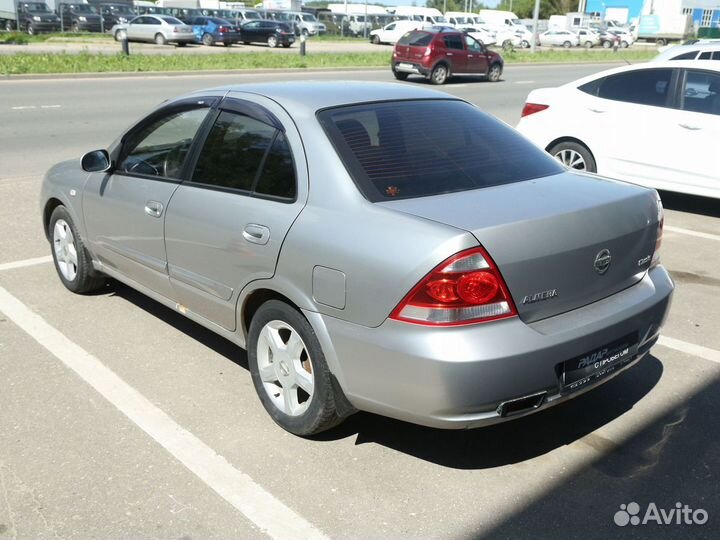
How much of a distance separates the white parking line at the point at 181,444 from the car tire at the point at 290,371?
0.39 m

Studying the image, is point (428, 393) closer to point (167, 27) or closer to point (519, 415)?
point (519, 415)

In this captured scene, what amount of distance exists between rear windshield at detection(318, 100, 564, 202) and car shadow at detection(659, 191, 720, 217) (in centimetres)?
512

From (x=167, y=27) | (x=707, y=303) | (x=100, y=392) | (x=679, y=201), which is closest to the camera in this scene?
(x=100, y=392)

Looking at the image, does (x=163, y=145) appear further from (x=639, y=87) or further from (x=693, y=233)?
(x=639, y=87)

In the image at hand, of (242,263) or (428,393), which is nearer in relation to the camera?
(428,393)

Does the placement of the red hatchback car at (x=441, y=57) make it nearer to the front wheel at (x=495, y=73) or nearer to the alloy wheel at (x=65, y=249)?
the front wheel at (x=495, y=73)

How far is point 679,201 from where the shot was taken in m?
9.38

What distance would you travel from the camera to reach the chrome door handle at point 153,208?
15.3 ft

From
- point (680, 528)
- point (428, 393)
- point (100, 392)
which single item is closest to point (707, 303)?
point (680, 528)

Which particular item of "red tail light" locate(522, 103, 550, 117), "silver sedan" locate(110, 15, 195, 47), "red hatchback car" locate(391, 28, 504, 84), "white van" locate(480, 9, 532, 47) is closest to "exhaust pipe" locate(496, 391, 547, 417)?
"red tail light" locate(522, 103, 550, 117)

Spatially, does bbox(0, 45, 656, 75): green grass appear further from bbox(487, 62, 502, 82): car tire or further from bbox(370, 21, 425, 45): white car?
bbox(370, 21, 425, 45): white car

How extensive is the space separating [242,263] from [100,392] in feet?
3.82

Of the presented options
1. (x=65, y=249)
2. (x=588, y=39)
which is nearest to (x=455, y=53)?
(x=65, y=249)

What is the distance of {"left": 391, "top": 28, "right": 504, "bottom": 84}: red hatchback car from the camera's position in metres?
26.6
